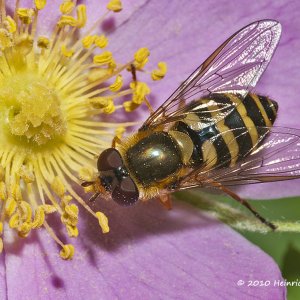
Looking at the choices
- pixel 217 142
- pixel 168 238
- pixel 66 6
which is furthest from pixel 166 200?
pixel 66 6

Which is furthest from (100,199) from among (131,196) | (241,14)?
(241,14)

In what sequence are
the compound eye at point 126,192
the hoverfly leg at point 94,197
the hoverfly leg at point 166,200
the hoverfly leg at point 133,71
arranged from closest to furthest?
the compound eye at point 126,192 < the hoverfly leg at point 94,197 < the hoverfly leg at point 166,200 < the hoverfly leg at point 133,71

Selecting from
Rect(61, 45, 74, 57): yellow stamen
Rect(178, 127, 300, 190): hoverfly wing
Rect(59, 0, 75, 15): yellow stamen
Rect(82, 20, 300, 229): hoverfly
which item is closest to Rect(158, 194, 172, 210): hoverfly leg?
Rect(82, 20, 300, 229): hoverfly

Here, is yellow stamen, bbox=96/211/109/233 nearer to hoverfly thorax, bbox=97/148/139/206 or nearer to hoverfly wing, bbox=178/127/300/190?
hoverfly thorax, bbox=97/148/139/206

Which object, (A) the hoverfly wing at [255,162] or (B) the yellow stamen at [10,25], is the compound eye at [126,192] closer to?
(A) the hoverfly wing at [255,162]

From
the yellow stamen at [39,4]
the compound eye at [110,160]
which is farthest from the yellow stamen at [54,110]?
the compound eye at [110,160]

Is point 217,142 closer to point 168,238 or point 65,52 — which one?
point 168,238

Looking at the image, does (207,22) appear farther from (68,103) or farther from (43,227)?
(43,227)
